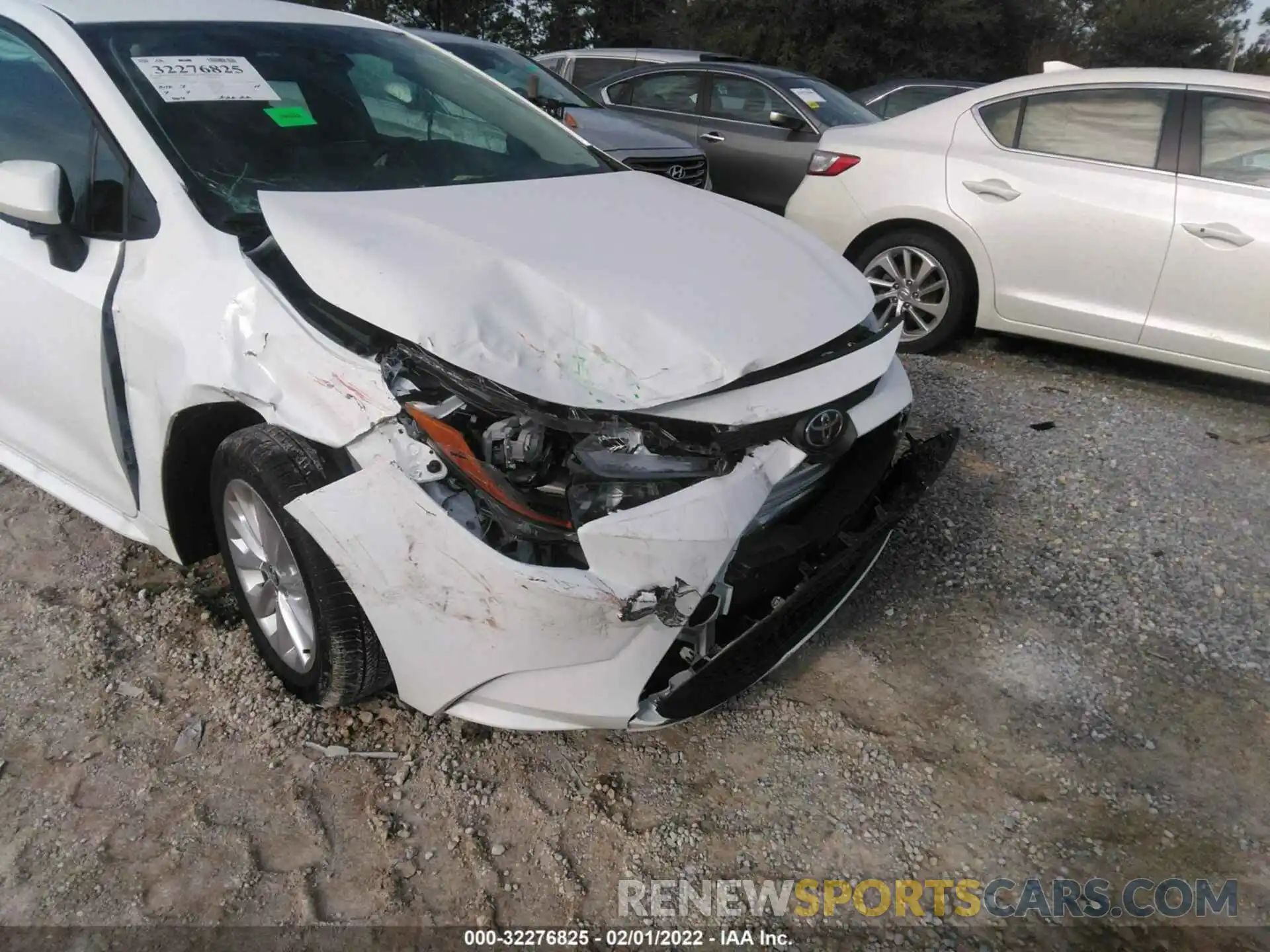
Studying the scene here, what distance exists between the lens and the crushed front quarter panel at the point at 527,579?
1.85 metres

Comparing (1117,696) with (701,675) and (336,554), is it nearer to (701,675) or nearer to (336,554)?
(701,675)

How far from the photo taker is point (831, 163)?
17.4ft

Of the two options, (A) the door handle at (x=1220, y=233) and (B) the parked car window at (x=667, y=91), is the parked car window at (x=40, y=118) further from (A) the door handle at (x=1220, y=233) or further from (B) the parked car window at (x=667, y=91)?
(B) the parked car window at (x=667, y=91)

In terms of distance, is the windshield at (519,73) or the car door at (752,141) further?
the car door at (752,141)

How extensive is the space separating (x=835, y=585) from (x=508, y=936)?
1.18m

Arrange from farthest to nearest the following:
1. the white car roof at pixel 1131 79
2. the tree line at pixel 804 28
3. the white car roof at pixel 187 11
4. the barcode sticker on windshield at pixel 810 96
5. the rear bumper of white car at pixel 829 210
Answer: the tree line at pixel 804 28
the barcode sticker on windshield at pixel 810 96
the rear bumper of white car at pixel 829 210
the white car roof at pixel 1131 79
the white car roof at pixel 187 11

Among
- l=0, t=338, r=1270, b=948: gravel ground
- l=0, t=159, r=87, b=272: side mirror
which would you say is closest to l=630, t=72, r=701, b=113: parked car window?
l=0, t=338, r=1270, b=948: gravel ground

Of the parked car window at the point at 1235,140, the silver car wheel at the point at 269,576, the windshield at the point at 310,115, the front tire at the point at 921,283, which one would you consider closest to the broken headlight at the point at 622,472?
the silver car wheel at the point at 269,576

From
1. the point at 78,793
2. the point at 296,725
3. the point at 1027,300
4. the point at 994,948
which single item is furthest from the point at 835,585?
the point at 1027,300

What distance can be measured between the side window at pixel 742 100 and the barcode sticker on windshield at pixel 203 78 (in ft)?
17.7

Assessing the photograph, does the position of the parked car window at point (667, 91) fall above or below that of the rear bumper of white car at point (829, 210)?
above

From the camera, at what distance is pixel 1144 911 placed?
2.02 metres

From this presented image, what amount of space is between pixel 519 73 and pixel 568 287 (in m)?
5.66

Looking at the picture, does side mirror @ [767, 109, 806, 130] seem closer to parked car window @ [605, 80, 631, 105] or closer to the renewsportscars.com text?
parked car window @ [605, 80, 631, 105]
